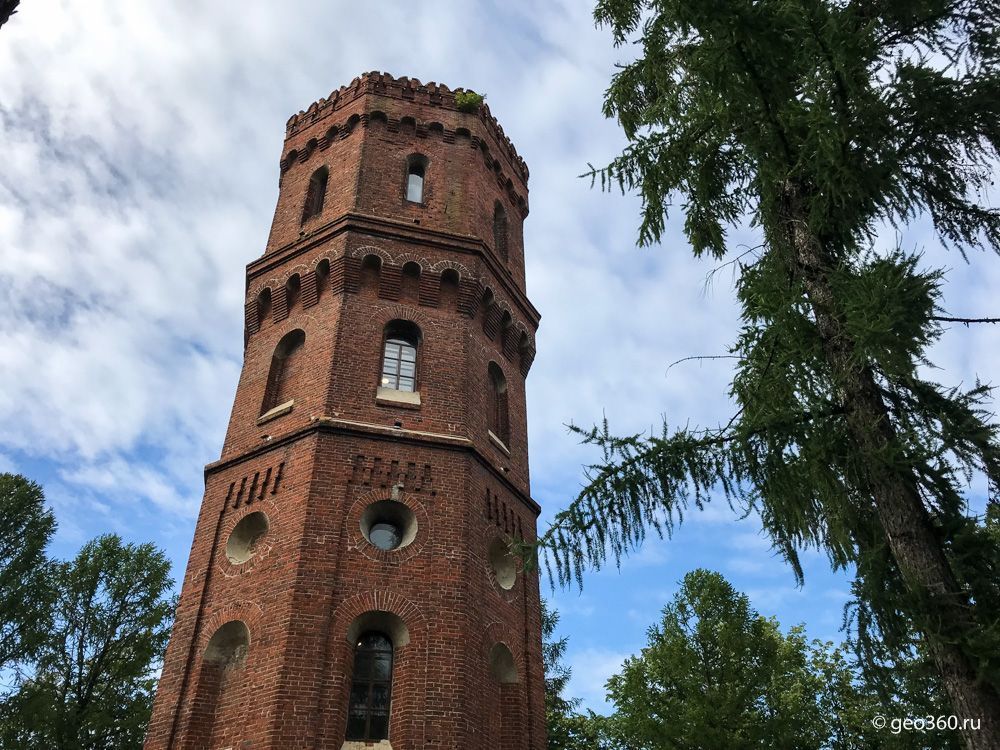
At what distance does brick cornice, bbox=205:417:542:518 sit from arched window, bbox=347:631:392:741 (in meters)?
2.88

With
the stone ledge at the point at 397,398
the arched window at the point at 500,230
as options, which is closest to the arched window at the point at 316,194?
the arched window at the point at 500,230

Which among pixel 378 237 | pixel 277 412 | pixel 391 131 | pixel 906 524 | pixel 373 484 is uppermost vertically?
pixel 391 131

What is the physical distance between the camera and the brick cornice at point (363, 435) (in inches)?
476

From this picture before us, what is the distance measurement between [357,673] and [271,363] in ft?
19.2

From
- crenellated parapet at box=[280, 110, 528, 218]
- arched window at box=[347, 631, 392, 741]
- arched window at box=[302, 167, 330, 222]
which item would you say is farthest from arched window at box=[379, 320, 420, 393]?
crenellated parapet at box=[280, 110, 528, 218]

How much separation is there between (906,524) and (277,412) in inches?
384

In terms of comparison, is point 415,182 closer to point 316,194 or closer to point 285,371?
point 316,194

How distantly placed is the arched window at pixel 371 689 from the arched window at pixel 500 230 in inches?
352

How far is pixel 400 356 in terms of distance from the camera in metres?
13.9

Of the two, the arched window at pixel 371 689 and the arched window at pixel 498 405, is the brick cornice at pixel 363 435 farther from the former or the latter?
the arched window at pixel 371 689

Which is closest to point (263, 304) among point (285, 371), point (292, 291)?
point (292, 291)

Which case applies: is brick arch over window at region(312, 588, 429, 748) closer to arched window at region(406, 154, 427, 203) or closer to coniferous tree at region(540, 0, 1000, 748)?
coniferous tree at region(540, 0, 1000, 748)

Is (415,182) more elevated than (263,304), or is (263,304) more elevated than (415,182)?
(415,182)

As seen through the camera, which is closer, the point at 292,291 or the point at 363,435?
the point at 363,435
